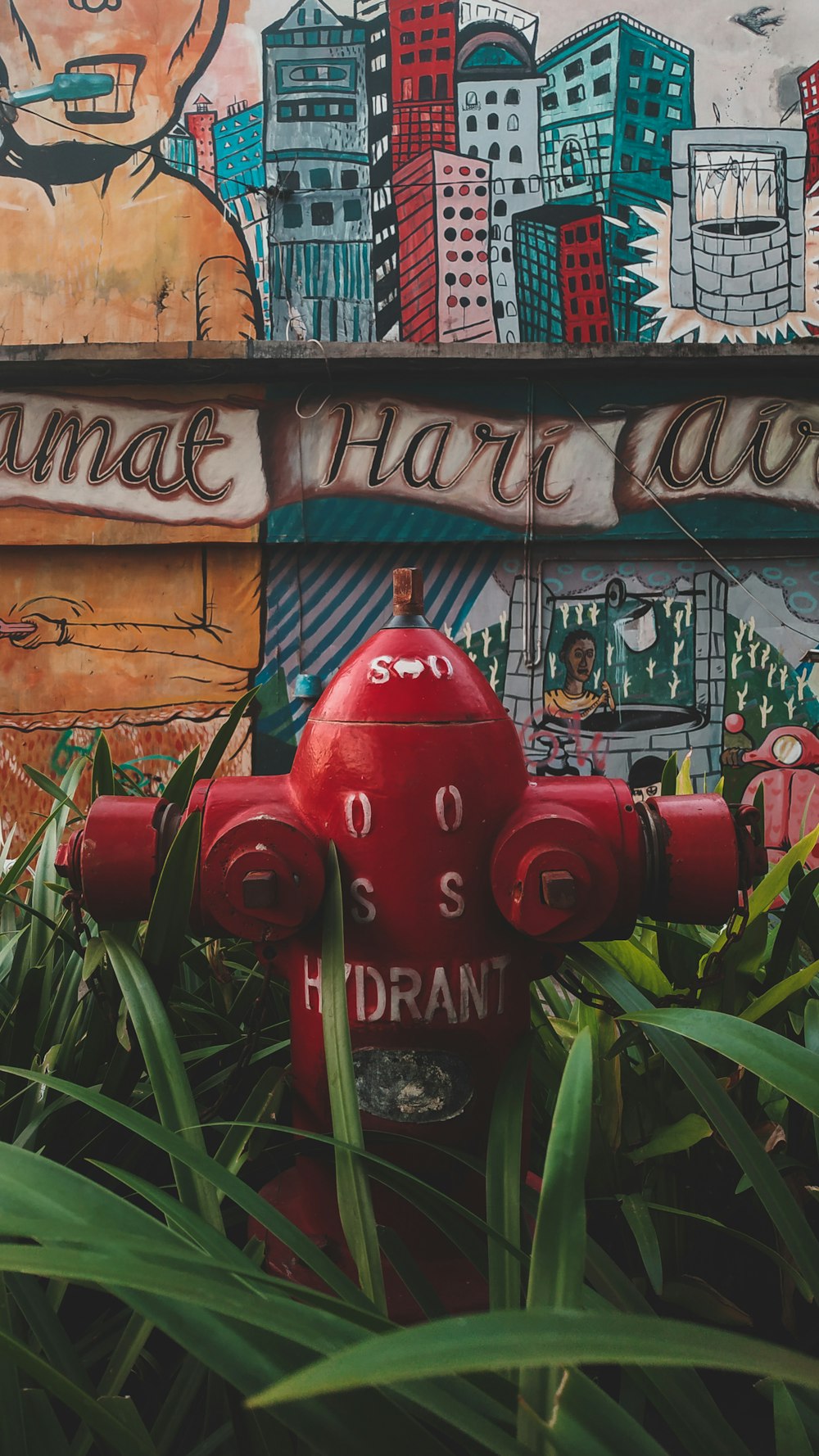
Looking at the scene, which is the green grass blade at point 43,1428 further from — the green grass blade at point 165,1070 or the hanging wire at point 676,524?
the hanging wire at point 676,524

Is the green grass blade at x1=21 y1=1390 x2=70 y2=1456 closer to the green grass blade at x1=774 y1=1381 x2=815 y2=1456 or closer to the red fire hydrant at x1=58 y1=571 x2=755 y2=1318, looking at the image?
the red fire hydrant at x1=58 y1=571 x2=755 y2=1318

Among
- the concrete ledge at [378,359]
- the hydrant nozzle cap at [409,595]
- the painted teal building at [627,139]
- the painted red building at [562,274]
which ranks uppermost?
the painted teal building at [627,139]

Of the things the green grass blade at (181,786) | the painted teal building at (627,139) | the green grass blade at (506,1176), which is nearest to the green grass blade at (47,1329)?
the green grass blade at (506,1176)

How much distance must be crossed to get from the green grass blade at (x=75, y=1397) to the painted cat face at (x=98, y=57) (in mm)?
6127

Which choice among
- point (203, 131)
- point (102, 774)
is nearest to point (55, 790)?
point (102, 774)

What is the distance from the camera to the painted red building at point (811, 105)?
504 cm

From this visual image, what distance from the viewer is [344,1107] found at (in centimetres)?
89

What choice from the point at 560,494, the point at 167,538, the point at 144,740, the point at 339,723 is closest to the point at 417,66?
the point at 560,494

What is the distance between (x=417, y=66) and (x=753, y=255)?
225cm

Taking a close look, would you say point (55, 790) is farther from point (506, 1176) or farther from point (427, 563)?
point (427, 563)

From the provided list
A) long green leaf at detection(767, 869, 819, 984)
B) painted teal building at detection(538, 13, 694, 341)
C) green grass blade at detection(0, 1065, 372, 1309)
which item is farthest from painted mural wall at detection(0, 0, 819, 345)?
green grass blade at detection(0, 1065, 372, 1309)

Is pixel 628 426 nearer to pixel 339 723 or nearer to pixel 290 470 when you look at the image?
pixel 290 470

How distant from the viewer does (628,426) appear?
4.94 meters

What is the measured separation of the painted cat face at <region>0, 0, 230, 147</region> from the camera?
516cm
